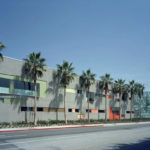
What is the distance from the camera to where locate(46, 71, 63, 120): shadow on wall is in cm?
3962

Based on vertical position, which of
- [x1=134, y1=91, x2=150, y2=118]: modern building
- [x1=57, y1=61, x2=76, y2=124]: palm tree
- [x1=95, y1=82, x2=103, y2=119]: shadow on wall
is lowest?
[x1=134, y1=91, x2=150, y2=118]: modern building

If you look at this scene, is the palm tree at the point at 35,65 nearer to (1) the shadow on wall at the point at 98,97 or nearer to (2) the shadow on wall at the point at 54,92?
(2) the shadow on wall at the point at 54,92

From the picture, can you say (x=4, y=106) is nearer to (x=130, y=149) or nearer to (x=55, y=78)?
(x=55, y=78)

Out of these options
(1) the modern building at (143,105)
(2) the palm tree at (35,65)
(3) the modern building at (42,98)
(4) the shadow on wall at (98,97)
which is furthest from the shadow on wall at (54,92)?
(1) the modern building at (143,105)

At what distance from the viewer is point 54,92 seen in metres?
40.6

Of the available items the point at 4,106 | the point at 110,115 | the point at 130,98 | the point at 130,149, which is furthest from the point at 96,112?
the point at 130,149

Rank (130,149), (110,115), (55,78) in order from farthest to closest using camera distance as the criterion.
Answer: (110,115), (55,78), (130,149)

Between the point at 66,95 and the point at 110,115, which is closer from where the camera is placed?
the point at 66,95

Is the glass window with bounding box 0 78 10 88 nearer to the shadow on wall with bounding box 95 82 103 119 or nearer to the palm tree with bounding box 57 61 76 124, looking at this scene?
the palm tree with bounding box 57 61 76 124

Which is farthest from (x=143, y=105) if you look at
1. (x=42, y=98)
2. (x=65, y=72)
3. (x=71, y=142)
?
(x=71, y=142)

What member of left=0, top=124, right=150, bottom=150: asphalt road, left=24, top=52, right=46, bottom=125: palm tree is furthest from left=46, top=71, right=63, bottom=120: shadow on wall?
left=0, top=124, right=150, bottom=150: asphalt road

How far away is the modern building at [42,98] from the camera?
105 feet

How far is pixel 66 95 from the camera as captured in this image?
141 feet

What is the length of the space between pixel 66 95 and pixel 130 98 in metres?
32.3
